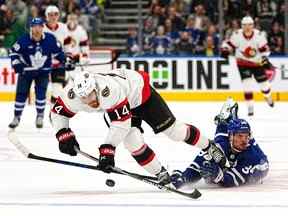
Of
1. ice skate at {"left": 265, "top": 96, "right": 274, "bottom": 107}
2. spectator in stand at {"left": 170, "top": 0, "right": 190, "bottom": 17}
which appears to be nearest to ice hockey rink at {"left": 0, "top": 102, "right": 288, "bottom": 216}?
ice skate at {"left": 265, "top": 96, "right": 274, "bottom": 107}

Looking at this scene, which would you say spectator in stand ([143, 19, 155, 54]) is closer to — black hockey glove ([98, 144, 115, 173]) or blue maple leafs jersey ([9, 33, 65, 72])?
blue maple leafs jersey ([9, 33, 65, 72])

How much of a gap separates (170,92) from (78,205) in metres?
8.74

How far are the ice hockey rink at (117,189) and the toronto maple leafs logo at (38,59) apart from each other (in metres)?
0.69

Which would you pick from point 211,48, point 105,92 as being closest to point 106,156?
point 105,92

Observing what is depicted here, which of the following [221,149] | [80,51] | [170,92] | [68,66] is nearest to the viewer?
[221,149]

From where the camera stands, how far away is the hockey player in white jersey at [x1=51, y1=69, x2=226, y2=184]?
5477 millimetres

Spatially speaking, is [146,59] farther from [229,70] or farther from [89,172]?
[89,172]

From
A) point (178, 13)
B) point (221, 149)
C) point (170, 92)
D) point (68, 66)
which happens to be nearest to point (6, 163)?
point (221, 149)

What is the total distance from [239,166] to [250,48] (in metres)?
6.29

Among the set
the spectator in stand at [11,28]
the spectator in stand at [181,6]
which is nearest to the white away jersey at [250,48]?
the spectator in stand at [181,6]

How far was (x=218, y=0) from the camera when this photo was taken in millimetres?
14453

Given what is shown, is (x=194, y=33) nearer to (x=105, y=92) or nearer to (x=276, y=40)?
(x=276, y=40)

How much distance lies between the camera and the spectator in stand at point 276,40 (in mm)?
14258

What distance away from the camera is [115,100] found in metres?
5.48
